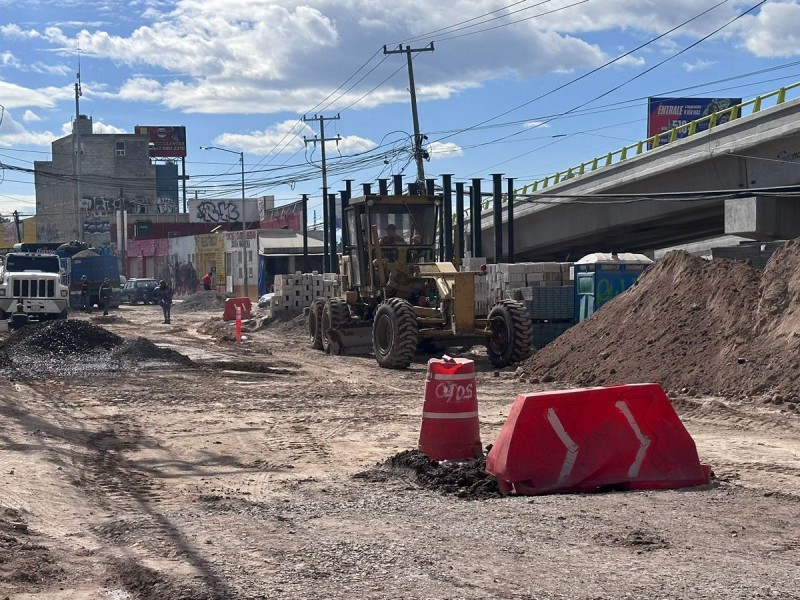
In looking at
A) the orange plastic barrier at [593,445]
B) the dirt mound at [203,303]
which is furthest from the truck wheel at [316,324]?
the dirt mound at [203,303]

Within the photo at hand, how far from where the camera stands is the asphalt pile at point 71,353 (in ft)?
66.8

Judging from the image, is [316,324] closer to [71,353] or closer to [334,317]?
[334,317]

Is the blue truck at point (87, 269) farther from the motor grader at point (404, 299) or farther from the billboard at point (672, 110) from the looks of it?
the billboard at point (672, 110)

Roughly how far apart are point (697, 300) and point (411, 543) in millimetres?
11963

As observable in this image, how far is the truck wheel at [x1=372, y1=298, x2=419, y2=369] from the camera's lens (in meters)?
20.3

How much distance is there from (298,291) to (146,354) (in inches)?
577

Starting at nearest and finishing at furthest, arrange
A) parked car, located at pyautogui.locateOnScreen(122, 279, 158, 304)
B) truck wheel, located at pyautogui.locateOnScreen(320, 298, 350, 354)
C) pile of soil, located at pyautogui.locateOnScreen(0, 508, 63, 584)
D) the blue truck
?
1. pile of soil, located at pyautogui.locateOnScreen(0, 508, 63, 584)
2. truck wheel, located at pyautogui.locateOnScreen(320, 298, 350, 354)
3. the blue truck
4. parked car, located at pyautogui.locateOnScreen(122, 279, 158, 304)

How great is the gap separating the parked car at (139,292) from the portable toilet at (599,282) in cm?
4260

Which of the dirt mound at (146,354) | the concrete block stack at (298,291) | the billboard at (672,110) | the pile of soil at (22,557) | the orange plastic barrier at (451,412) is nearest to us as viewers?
the pile of soil at (22,557)

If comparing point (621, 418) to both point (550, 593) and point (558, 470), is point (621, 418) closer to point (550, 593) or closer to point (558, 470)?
point (558, 470)

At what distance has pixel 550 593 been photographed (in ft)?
18.7

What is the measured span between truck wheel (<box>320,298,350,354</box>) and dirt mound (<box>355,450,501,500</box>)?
13894mm

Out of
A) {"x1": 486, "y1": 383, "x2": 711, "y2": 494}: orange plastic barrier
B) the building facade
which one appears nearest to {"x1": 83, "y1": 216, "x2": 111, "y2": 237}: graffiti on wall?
the building facade

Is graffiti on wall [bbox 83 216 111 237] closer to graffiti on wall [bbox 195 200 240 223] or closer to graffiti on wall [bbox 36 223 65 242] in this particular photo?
graffiti on wall [bbox 195 200 240 223]
